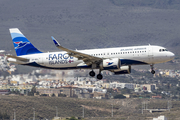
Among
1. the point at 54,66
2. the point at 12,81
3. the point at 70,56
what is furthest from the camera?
the point at 12,81

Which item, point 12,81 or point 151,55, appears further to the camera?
point 12,81

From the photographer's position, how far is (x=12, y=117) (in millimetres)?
100000

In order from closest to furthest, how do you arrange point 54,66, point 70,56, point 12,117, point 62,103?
point 70,56 < point 54,66 < point 12,117 < point 62,103

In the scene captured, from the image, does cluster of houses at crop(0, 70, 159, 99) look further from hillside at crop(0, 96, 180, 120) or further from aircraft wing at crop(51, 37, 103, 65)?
aircraft wing at crop(51, 37, 103, 65)

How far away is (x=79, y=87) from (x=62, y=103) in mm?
29552

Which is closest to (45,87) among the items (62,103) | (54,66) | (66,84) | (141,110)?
(66,84)

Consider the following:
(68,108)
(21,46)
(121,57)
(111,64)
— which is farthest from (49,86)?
(111,64)

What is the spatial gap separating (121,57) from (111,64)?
1763 millimetres

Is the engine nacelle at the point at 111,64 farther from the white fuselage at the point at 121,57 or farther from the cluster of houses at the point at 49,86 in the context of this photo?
the cluster of houses at the point at 49,86

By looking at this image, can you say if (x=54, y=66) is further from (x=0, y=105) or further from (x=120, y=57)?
(x=0, y=105)

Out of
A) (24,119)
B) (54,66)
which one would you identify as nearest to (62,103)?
(24,119)

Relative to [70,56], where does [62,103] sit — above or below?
below

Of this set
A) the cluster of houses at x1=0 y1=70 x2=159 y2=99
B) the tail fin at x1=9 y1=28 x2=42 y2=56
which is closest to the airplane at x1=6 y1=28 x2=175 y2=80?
the tail fin at x1=9 y1=28 x2=42 y2=56

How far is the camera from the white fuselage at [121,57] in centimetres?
5597
